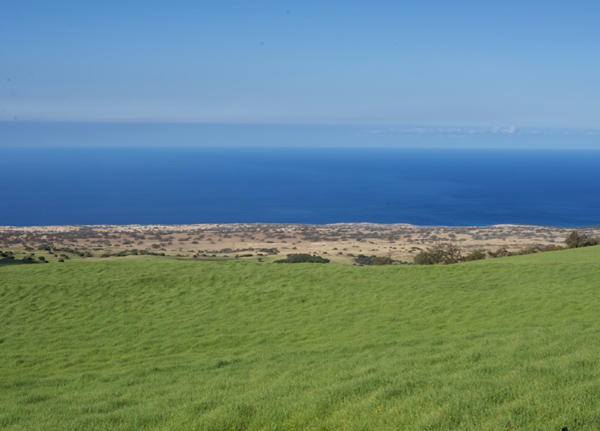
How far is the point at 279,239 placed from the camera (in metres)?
78.7

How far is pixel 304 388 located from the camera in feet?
32.4

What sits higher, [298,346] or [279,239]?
[298,346]

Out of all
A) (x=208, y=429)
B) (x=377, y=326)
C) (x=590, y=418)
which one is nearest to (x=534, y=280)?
(x=377, y=326)

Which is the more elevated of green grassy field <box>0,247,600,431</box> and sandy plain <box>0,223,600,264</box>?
green grassy field <box>0,247,600,431</box>

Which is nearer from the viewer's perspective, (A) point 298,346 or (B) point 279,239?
(A) point 298,346

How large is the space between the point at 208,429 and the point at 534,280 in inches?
746

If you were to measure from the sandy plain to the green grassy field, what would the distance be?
2821 cm

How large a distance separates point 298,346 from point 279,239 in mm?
63165

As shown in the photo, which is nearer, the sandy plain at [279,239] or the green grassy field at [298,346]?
the green grassy field at [298,346]

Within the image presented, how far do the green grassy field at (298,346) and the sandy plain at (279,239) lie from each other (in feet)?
92.6

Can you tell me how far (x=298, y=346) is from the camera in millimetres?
15594

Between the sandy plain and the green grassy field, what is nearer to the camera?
the green grassy field

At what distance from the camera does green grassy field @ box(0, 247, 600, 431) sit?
8.19m

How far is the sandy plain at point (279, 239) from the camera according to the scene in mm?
62900
